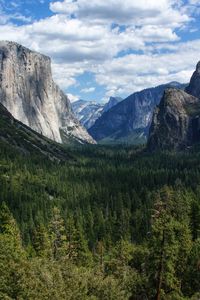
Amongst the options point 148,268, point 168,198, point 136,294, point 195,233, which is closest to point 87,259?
point 195,233

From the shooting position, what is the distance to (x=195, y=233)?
97438 millimetres

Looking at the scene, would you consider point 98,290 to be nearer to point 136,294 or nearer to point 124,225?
point 136,294

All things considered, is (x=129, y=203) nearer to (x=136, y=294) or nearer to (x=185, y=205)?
(x=185, y=205)

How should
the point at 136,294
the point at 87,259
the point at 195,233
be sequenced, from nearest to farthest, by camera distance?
1. the point at 136,294
2. the point at 195,233
3. the point at 87,259

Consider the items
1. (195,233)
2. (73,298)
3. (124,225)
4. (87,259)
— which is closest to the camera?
(73,298)

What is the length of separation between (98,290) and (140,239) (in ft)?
304

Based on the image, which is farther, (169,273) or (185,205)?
(185,205)

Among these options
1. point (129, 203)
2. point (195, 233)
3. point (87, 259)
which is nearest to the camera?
point (195, 233)

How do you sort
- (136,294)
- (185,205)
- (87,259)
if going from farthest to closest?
(185,205), (87,259), (136,294)

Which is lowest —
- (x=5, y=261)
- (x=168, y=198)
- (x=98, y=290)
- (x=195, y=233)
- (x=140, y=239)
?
(x=140, y=239)

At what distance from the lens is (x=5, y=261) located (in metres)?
47.9

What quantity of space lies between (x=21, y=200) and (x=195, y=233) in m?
101

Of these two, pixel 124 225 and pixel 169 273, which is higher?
pixel 169 273

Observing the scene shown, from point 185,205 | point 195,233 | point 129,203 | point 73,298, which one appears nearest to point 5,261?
point 73,298
